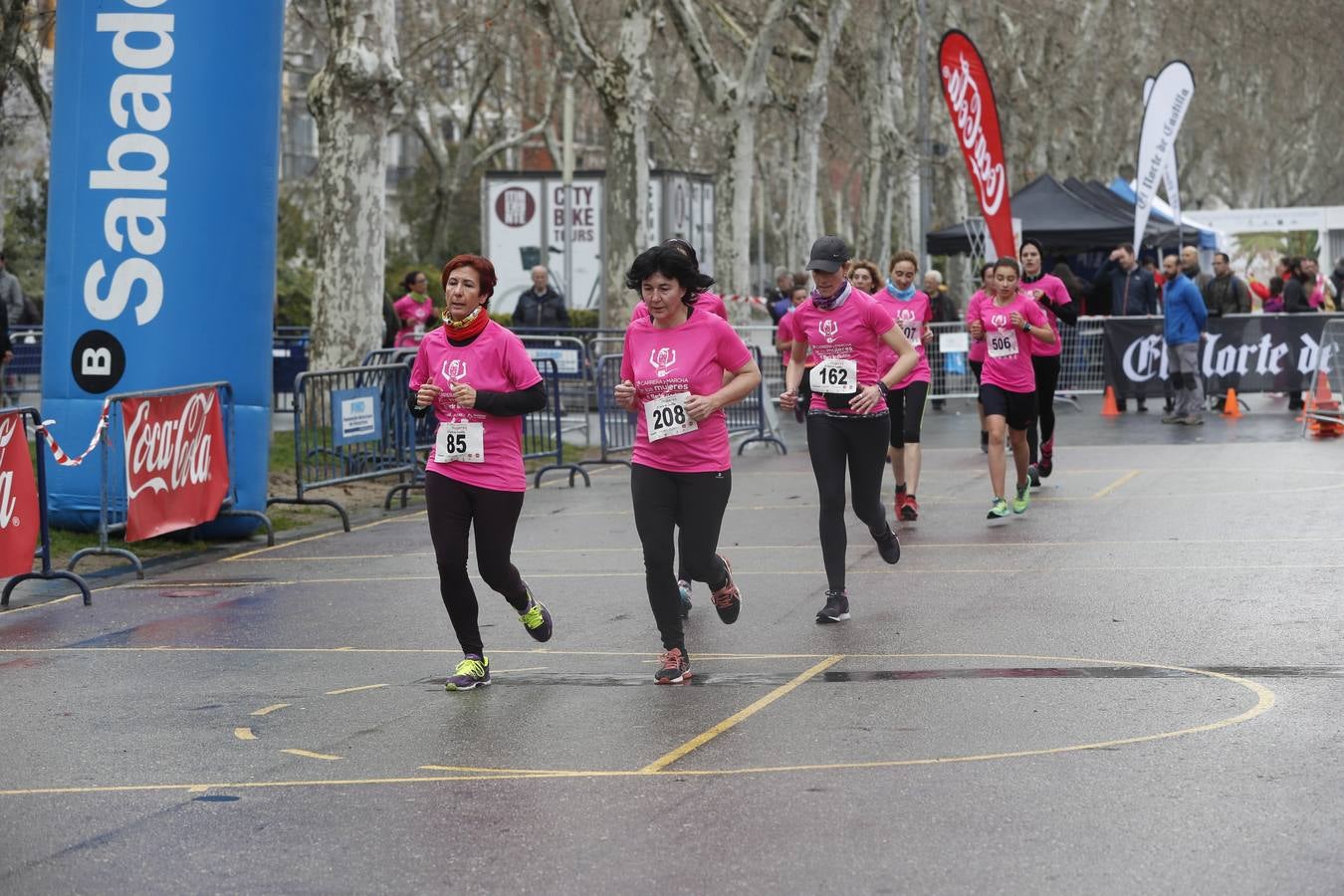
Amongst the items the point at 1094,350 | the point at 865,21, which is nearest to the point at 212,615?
the point at 1094,350

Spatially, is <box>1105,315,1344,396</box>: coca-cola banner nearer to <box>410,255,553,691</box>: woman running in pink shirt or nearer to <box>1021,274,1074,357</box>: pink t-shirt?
<box>1021,274,1074,357</box>: pink t-shirt

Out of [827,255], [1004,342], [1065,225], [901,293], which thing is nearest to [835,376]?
[827,255]

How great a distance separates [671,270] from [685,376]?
1.45 ft

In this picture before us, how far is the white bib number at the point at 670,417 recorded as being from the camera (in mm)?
8578

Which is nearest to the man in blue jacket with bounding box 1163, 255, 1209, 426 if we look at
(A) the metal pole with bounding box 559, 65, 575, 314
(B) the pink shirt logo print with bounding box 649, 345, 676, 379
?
(A) the metal pole with bounding box 559, 65, 575, 314

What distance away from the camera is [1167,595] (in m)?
10.6

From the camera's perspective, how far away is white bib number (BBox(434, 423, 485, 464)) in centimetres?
847

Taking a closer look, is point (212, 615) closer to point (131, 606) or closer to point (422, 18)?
point (131, 606)

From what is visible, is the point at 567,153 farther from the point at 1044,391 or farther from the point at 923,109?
the point at 1044,391

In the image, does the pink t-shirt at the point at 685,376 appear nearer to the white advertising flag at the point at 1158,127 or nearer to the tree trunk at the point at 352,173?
the tree trunk at the point at 352,173

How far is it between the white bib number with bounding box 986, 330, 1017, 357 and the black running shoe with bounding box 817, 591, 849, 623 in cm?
438

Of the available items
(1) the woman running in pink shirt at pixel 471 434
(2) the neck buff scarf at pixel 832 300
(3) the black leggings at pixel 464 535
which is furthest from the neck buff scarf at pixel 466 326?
(2) the neck buff scarf at pixel 832 300

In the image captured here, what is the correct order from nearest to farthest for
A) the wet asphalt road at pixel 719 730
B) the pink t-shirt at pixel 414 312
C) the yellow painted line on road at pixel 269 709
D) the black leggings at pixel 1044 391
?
the wet asphalt road at pixel 719 730
the yellow painted line on road at pixel 269 709
the black leggings at pixel 1044 391
the pink t-shirt at pixel 414 312

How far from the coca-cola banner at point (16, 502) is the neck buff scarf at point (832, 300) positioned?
437cm
